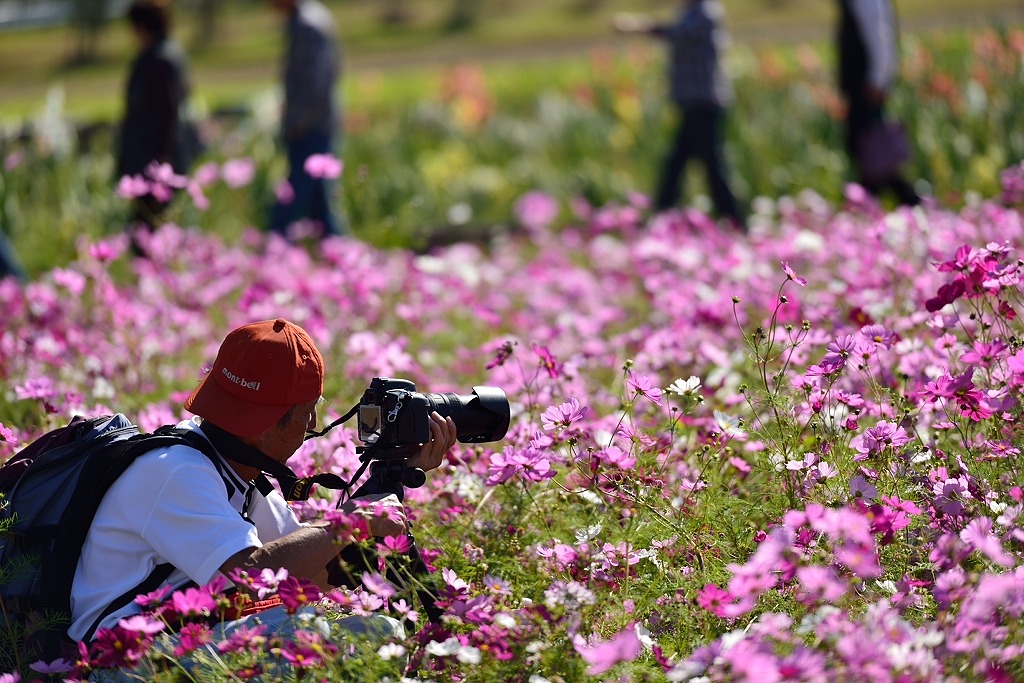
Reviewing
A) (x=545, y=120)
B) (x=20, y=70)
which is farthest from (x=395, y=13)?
(x=545, y=120)

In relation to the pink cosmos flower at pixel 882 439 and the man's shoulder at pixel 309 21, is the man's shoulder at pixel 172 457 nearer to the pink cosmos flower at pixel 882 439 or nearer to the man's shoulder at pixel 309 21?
the pink cosmos flower at pixel 882 439

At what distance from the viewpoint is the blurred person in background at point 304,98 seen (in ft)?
22.4

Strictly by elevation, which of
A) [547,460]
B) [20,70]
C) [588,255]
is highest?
[547,460]

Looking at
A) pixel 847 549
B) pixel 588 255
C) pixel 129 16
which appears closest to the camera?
pixel 847 549

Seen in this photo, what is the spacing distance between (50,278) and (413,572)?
402 cm

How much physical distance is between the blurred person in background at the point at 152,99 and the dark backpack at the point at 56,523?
158 inches

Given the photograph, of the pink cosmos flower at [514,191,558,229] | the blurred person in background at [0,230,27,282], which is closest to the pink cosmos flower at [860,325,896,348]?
the blurred person in background at [0,230,27,282]

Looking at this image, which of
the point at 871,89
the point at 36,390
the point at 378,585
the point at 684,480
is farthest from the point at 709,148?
the point at 378,585

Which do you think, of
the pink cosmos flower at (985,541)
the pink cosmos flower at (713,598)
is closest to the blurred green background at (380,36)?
the pink cosmos flower at (713,598)

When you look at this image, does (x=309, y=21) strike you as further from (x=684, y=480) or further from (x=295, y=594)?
(x=295, y=594)

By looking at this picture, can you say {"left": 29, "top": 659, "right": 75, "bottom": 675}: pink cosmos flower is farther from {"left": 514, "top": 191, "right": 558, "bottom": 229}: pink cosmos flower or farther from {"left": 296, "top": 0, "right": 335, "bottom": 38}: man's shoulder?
{"left": 514, "top": 191, "right": 558, "bottom": 229}: pink cosmos flower

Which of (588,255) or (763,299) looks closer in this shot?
(763,299)

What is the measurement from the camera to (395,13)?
40.5m

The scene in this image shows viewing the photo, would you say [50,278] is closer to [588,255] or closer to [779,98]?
[588,255]
